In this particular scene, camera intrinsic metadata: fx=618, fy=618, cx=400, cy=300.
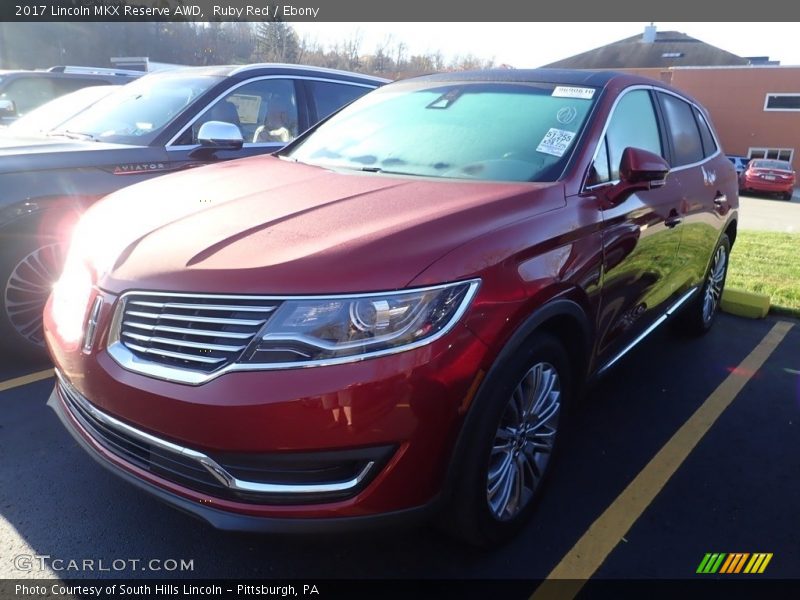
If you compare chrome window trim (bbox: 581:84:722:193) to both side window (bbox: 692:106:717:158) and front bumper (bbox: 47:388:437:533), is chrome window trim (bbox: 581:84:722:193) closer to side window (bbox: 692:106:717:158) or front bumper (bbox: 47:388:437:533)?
side window (bbox: 692:106:717:158)

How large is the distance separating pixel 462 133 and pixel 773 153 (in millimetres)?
37481

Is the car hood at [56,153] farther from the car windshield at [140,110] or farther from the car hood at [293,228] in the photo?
the car hood at [293,228]

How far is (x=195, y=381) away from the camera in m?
1.87

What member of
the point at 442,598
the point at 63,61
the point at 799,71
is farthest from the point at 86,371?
the point at 63,61

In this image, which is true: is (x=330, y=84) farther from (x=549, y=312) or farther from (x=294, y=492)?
(x=294, y=492)

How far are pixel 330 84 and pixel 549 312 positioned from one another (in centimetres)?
395

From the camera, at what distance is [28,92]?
966 centimetres

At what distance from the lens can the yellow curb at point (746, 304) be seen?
5.60m

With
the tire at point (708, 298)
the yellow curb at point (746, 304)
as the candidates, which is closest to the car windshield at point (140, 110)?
the tire at point (708, 298)

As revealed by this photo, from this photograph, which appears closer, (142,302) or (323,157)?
(142,302)

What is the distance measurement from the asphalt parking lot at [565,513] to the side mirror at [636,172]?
1272mm

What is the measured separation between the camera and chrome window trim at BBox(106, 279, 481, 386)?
1825 millimetres

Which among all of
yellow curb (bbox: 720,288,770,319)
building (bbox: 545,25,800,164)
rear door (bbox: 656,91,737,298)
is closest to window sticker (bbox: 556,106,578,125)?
rear door (bbox: 656,91,737,298)

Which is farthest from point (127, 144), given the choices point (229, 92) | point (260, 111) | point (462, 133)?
point (462, 133)
